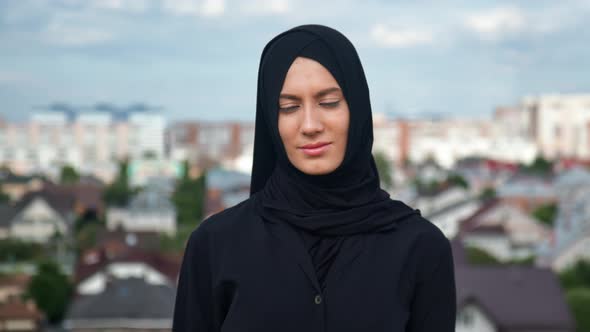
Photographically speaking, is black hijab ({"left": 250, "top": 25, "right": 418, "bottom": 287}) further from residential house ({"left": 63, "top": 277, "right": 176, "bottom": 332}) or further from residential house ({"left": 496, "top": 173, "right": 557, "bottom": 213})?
residential house ({"left": 496, "top": 173, "right": 557, "bottom": 213})

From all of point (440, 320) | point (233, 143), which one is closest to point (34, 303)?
point (440, 320)

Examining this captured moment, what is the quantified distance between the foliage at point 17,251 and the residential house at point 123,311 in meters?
15.2

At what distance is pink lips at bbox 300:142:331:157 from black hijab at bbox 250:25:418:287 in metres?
0.04

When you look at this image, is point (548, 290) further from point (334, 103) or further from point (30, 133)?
point (30, 133)

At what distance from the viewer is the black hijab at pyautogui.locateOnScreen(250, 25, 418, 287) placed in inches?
73.0

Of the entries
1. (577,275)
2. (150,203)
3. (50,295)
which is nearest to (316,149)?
(50,295)

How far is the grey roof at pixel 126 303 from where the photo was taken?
20.4 meters

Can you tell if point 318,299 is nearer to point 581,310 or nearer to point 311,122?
point 311,122

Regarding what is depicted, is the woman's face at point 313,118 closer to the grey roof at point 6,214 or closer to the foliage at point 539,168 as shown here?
the grey roof at point 6,214

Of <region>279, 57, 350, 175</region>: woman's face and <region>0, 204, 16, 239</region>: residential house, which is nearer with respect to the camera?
<region>279, 57, 350, 175</region>: woman's face

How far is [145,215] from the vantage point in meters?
48.3

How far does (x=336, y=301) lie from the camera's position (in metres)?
1.87

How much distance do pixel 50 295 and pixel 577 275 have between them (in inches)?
487

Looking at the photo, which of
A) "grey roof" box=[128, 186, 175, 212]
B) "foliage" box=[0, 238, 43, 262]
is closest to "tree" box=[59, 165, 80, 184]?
"grey roof" box=[128, 186, 175, 212]
